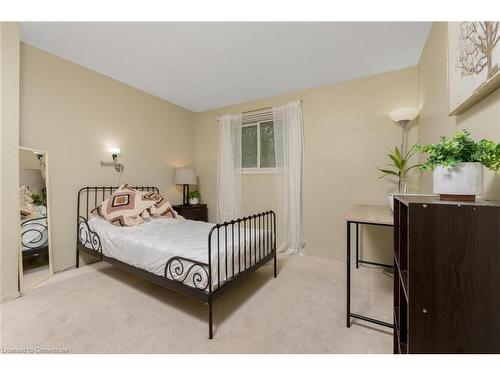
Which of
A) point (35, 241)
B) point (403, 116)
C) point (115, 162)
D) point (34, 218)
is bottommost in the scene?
point (35, 241)

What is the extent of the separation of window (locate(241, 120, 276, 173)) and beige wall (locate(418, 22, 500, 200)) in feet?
6.64

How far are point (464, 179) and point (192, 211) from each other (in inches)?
140

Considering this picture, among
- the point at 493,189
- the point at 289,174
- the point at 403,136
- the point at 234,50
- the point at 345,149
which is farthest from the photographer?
the point at 289,174

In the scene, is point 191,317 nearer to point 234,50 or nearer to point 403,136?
point 234,50

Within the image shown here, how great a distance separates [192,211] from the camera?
381 centimetres

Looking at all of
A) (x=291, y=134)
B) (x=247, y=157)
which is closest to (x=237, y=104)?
(x=247, y=157)

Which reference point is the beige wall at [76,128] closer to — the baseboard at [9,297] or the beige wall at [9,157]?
the beige wall at [9,157]

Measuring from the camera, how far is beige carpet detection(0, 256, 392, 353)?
147cm

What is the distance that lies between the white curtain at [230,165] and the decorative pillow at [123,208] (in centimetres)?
141

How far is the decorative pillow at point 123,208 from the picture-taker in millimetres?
2570

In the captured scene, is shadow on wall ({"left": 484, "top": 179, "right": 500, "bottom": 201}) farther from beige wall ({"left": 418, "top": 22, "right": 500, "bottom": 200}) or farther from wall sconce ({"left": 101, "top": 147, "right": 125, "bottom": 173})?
wall sconce ({"left": 101, "top": 147, "right": 125, "bottom": 173})

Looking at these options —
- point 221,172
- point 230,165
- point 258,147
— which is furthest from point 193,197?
point 258,147
